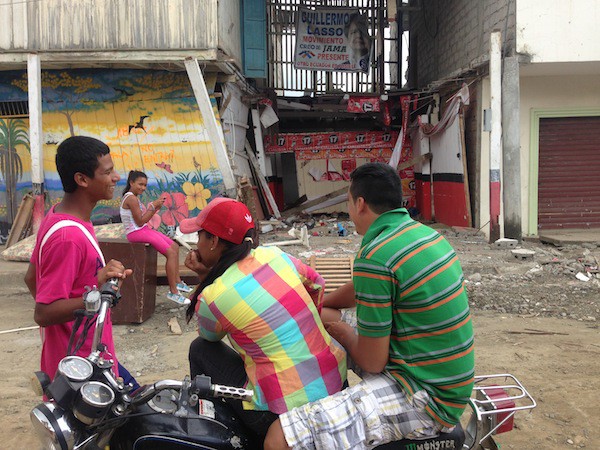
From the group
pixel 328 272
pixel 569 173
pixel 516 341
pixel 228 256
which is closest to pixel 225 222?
pixel 228 256

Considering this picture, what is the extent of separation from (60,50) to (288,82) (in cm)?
658

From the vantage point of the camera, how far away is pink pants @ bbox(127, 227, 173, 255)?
579 centimetres

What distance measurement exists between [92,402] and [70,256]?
657mm

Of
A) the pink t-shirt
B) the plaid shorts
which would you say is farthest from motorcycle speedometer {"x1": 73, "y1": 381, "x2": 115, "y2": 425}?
the plaid shorts

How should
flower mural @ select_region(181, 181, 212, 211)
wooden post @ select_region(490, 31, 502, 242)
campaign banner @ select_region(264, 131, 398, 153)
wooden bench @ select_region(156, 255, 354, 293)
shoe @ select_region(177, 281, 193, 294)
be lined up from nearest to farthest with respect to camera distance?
1. shoe @ select_region(177, 281, 193, 294)
2. wooden bench @ select_region(156, 255, 354, 293)
3. wooden post @ select_region(490, 31, 502, 242)
4. flower mural @ select_region(181, 181, 212, 211)
5. campaign banner @ select_region(264, 131, 398, 153)

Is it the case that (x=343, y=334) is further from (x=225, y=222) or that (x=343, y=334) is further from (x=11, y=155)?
(x=11, y=155)

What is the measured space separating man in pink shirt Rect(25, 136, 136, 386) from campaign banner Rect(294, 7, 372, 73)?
11897mm

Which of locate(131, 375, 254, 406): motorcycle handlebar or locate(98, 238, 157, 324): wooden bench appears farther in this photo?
locate(98, 238, 157, 324): wooden bench

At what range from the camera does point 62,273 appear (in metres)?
2.07

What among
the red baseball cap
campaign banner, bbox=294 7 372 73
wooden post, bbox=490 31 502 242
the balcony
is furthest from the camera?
campaign banner, bbox=294 7 372 73

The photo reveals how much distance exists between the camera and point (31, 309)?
21.1 ft

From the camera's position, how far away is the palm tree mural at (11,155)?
10359 millimetres

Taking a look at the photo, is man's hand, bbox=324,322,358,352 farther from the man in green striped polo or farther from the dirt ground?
the dirt ground

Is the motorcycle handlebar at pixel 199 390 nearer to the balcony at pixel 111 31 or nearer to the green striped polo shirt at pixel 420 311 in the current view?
the green striped polo shirt at pixel 420 311
